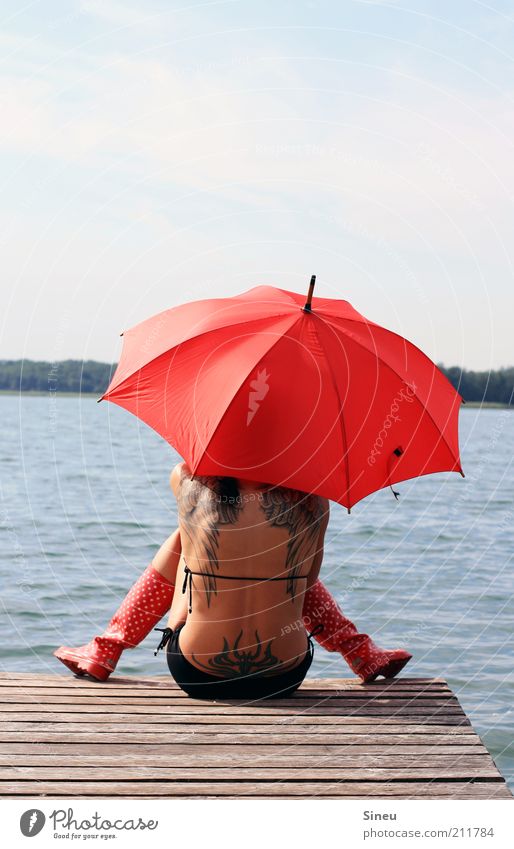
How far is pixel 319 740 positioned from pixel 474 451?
27301 millimetres

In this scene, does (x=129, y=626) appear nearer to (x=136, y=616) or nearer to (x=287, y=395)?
(x=136, y=616)

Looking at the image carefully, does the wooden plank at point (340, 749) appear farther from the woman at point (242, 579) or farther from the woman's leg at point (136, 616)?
the woman's leg at point (136, 616)

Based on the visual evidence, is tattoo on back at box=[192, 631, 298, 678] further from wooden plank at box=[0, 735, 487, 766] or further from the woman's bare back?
wooden plank at box=[0, 735, 487, 766]

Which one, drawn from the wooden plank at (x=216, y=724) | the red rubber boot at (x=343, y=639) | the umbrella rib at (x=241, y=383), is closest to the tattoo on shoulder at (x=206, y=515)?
the umbrella rib at (x=241, y=383)

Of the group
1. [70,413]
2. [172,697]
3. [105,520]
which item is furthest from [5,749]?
[70,413]

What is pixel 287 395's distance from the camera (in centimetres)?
464

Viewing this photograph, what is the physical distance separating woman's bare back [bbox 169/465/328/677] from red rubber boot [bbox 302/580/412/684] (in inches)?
16.7

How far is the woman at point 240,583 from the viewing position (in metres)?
4.71

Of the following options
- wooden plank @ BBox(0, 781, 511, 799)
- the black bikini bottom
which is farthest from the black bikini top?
wooden plank @ BBox(0, 781, 511, 799)

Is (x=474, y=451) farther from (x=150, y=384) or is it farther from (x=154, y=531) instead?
(x=150, y=384)

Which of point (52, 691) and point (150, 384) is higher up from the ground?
point (150, 384)

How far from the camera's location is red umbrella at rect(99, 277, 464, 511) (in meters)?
4.54

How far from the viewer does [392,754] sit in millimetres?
4477

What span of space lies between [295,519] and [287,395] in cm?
55
